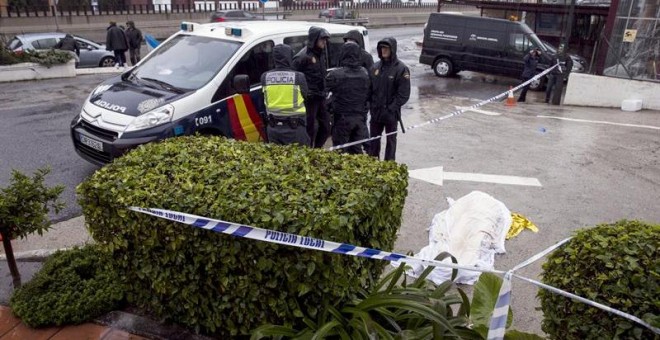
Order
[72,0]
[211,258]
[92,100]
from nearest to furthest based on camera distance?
1. [211,258]
2. [92,100]
3. [72,0]

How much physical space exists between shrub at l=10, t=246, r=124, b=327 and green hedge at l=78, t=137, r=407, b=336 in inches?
9.3

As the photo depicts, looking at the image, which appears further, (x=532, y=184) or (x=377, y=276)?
(x=532, y=184)

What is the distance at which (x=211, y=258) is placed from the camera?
→ 9.72ft

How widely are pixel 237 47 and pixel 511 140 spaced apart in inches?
207

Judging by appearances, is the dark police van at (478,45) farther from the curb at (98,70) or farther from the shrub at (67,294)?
the shrub at (67,294)

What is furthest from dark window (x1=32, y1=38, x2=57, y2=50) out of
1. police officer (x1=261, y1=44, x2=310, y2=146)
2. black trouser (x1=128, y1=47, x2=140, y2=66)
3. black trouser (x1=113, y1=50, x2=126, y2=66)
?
police officer (x1=261, y1=44, x2=310, y2=146)

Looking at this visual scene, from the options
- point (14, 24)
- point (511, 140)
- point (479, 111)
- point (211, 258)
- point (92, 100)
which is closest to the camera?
point (211, 258)

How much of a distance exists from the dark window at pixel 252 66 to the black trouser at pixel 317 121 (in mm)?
771

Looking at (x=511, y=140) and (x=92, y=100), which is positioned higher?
(x=92, y=100)

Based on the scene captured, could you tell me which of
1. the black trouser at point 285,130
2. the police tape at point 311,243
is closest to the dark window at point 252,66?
the black trouser at point 285,130

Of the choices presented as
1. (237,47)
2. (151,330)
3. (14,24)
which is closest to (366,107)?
(237,47)

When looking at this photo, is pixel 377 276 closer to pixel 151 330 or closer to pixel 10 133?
pixel 151 330

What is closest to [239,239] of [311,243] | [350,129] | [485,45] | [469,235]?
[311,243]

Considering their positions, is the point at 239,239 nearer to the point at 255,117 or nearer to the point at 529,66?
the point at 255,117
